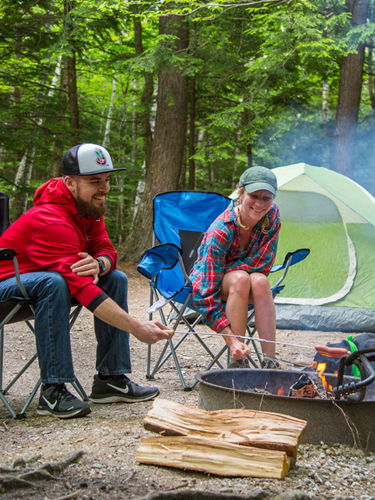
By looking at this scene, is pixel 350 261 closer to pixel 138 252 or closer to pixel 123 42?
pixel 138 252

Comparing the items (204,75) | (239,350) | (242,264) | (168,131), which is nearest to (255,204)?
(242,264)

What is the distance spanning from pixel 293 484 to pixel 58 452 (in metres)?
0.76

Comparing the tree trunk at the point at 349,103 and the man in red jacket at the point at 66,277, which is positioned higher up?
the tree trunk at the point at 349,103

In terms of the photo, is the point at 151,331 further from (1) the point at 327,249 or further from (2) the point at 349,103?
(2) the point at 349,103

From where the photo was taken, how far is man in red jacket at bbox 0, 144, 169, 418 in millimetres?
2010

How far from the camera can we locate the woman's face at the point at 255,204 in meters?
2.55

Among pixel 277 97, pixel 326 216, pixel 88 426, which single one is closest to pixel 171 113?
pixel 277 97

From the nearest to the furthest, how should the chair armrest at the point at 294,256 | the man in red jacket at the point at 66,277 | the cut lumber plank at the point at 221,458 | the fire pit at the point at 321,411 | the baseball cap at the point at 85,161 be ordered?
the cut lumber plank at the point at 221,458
the fire pit at the point at 321,411
the man in red jacket at the point at 66,277
the baseball cap at the point at 85,161
the chair armrest at the point at 294,256

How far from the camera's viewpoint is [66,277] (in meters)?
2.04

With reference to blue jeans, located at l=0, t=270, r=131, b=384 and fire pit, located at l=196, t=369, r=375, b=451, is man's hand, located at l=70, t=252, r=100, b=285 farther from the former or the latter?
fire pit, located at l=196, t=369, r=375, b=451

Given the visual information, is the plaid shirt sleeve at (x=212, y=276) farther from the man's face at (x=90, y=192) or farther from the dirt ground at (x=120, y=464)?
the man's face at (x=90, y=192)

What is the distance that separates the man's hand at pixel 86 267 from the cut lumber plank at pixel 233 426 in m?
0.63

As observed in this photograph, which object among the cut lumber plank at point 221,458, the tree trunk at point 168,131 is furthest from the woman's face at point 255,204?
the tree trunk at point 168,131

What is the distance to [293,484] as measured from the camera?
4.81 ft
